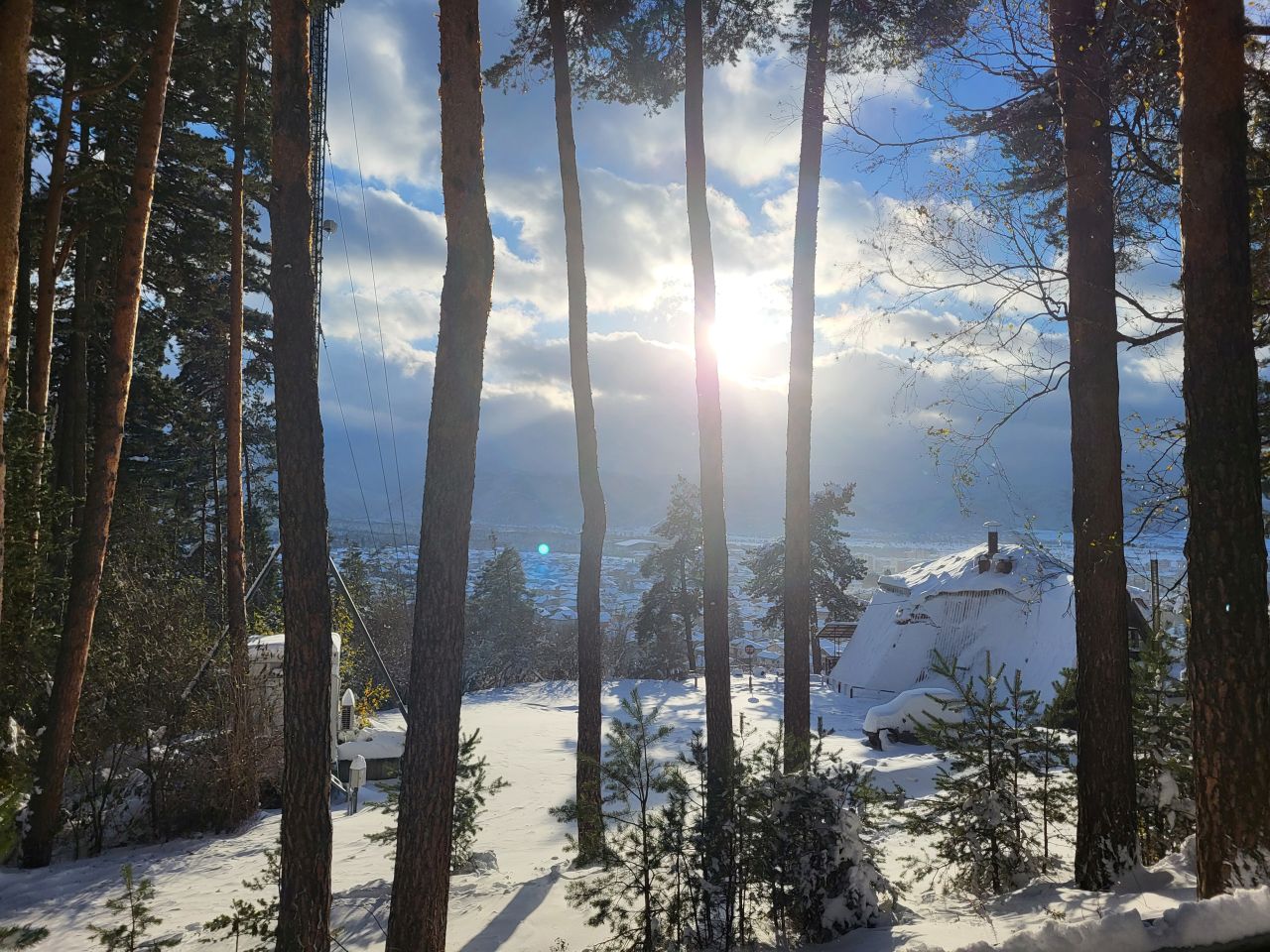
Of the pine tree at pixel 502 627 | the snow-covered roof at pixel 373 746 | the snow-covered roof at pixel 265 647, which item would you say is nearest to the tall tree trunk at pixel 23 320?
the snow-covered roof at pixel 265 647

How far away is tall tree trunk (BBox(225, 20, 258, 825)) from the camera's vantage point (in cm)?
1116

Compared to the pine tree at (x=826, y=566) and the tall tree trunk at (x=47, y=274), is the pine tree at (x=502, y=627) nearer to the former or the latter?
the pine tree at (x=826, y=566)

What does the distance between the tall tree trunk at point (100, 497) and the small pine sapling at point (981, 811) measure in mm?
9661

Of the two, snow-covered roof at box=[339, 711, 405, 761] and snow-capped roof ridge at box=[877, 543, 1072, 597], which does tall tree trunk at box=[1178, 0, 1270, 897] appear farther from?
snow-capped roof ridge at box=[877, 543, 1072, 597]

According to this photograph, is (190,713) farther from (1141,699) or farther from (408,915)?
(1141,699)

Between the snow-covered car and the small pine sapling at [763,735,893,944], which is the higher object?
the small pine sapling at [763,735,893,944]

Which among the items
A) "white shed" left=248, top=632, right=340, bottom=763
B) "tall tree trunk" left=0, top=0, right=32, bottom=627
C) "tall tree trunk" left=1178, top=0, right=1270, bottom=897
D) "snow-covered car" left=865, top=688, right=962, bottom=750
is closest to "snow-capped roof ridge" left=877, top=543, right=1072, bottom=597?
"snow-covered car" left=865, top=688, right=962, bottom=750

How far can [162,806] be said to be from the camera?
1083 centimetres

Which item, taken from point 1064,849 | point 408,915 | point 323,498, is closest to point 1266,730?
point 1064,849

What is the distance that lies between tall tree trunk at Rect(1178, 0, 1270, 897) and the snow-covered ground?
0.67 meters

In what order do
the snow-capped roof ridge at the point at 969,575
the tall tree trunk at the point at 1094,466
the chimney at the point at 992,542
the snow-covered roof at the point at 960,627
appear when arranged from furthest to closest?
1. the chimney at the point at 992,542
2. the snow-capped roof ridge at the point at 969,575
3. the snow-covered roof at the point at 960,627
4. the tall tree trunk at the point at 1094,466

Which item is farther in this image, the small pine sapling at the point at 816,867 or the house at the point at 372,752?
the house at the point at 372,752

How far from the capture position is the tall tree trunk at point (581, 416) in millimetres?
9188

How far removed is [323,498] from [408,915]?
2.88 meters
